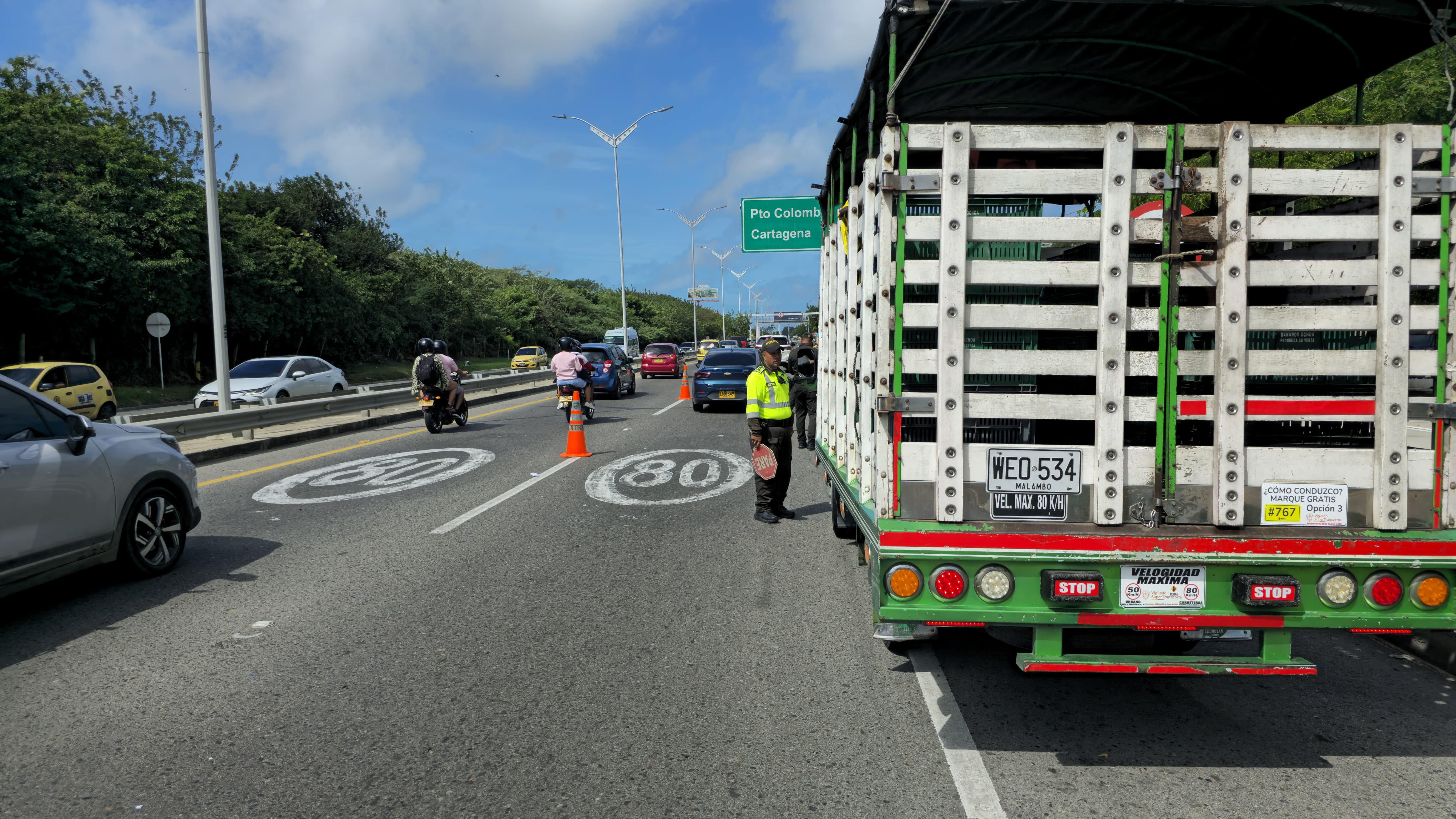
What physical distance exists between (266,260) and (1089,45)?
124 ft

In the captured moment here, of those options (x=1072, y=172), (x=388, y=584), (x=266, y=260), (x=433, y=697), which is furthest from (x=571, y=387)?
(x=266, y=260)

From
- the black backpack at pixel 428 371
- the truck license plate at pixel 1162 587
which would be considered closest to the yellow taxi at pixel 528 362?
the black backpack at pixel 428 371

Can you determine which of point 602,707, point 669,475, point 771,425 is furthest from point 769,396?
point 602,707

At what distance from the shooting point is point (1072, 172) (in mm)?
3414

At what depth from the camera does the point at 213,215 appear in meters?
16.2

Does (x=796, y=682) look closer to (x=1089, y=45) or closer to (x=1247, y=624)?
(x=1247, y=624)

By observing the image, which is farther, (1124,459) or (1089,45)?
(1089,45)

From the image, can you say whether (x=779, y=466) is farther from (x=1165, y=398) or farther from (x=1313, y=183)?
(x=1313, y=183)

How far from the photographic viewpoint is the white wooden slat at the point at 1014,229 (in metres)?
3.41

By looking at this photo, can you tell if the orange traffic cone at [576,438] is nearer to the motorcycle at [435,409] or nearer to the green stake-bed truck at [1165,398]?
the motorcycle at [435,409]

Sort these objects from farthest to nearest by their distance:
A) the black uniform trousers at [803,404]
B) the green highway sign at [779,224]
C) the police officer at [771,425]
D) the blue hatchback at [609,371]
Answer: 1. the green highway sign at [779,224]
2. the blue hatchback at [609,371]
3. the black uniform trousers at [803,404]
4. the police officer at [771,425]

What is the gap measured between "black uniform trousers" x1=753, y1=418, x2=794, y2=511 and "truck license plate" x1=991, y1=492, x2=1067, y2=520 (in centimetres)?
479

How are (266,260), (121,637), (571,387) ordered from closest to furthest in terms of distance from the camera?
(121,637), (571,387), (266,260)

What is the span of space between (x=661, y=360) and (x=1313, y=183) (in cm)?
3456
